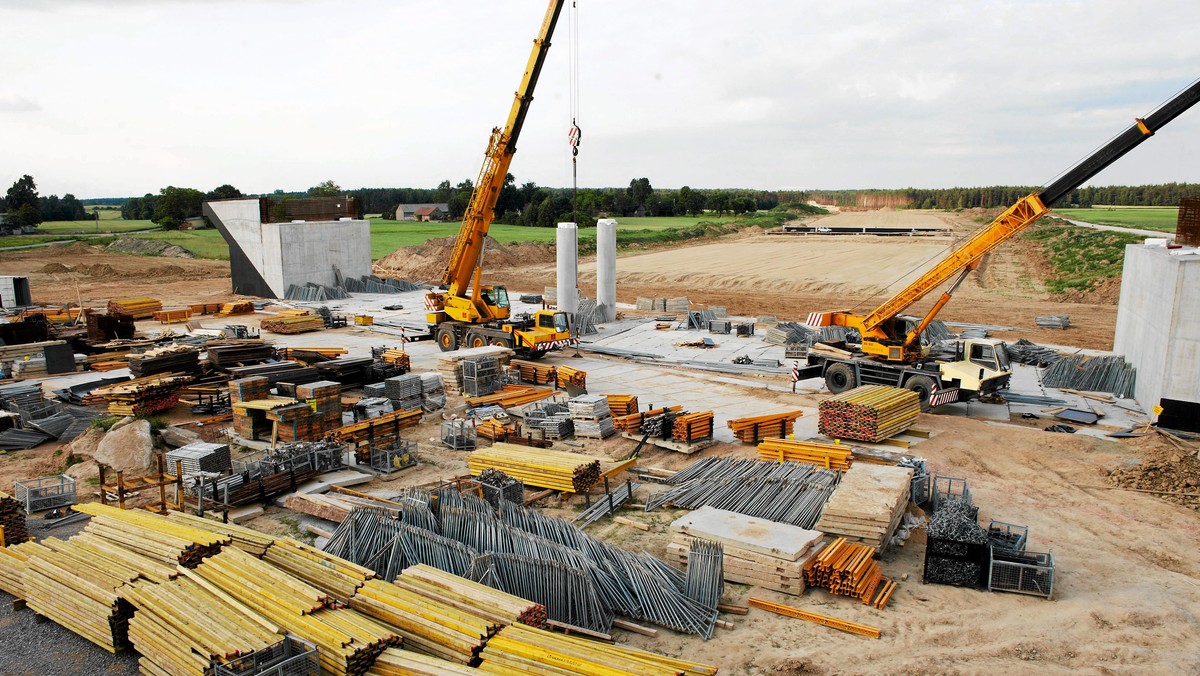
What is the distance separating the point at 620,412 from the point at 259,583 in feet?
34.2

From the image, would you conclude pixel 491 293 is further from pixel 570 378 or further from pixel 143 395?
pixel 143 395

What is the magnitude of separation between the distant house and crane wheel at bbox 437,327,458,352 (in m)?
83.7

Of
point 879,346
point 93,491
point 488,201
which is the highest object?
point 488,201

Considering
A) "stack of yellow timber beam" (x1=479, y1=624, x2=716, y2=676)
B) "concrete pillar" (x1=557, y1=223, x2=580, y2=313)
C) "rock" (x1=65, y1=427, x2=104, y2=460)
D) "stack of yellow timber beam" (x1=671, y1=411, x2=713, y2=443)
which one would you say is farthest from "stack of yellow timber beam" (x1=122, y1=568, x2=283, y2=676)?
"concrete pillar" (x1=557, y1=223, x2=580, y2=313)

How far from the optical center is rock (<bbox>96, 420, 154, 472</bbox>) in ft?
51.3

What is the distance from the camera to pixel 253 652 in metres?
7.80

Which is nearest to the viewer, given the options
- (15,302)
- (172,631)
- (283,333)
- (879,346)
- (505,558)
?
(172,631)

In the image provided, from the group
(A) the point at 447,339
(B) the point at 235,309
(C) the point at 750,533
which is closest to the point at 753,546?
(C) the point at 750,533

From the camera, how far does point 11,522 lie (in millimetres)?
12008

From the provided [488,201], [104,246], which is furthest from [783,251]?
[104,246]

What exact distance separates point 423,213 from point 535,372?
9762cm

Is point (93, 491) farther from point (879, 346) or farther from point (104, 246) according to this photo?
point (104, 246)

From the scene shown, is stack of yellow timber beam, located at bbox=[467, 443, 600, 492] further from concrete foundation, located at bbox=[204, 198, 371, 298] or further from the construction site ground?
concrete foundation, located at bbox=[204, 198, 371, 298]

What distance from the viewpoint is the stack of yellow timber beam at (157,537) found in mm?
10164
